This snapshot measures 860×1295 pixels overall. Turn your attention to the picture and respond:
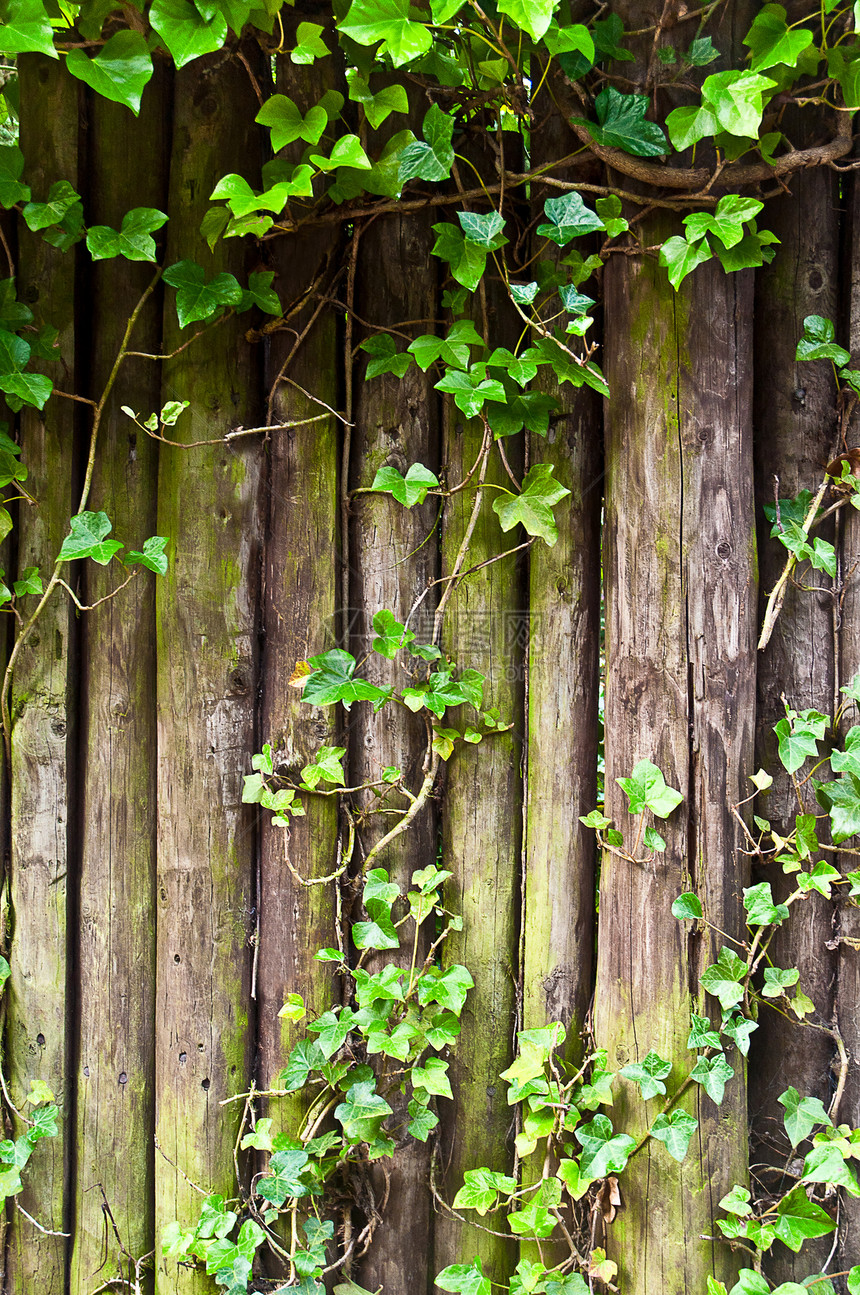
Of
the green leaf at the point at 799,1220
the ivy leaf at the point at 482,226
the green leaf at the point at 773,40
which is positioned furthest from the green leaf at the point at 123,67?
the green leaf at the point at 799,1220

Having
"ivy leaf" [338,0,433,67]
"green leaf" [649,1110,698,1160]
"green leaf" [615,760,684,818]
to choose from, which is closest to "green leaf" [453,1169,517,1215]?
"green leaf" [649,1110,698,1160]

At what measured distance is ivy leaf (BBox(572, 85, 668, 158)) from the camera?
160 cm

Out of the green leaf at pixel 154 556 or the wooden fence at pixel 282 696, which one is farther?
the wooden fence at pixel 282 696

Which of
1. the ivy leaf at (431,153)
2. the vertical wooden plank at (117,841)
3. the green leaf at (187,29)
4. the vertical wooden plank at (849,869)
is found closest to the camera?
the green leaf at (187,29)

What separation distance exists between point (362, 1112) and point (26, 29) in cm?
227

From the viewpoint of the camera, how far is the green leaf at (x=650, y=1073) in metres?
1.65

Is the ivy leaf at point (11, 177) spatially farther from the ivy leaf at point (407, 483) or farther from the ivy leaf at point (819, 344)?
the ivy leaf at point (819, 344)

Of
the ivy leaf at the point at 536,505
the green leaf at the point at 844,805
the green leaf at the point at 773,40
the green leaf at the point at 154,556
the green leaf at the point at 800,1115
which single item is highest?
the green leaf at the point at 773,40

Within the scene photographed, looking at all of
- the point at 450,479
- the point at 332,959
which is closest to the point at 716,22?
the point at 450,479

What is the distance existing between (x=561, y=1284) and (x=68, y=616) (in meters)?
1.91

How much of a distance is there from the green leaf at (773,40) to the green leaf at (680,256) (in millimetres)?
307

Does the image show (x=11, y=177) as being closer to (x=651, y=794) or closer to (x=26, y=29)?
(x=26, y=29)

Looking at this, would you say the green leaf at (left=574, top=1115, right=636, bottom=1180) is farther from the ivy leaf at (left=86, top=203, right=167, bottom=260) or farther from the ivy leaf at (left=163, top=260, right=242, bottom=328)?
the ivy leaf at (left=86, top=203, right=167, bottom=260)

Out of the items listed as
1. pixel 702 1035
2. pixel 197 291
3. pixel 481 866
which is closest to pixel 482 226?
pixel 197 291
